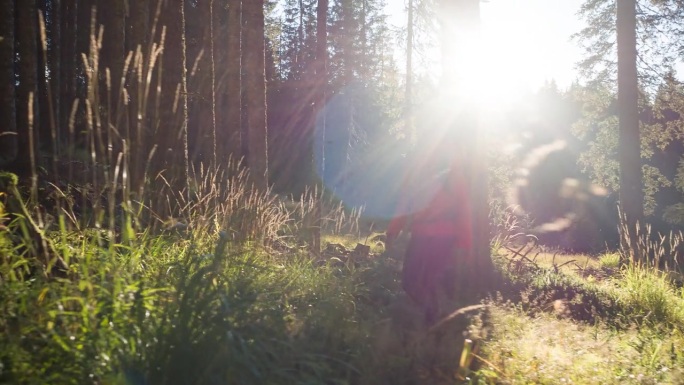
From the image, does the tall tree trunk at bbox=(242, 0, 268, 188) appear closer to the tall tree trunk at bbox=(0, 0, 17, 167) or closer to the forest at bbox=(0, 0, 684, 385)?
the forest at bbox=(0, 0, 684, 385)

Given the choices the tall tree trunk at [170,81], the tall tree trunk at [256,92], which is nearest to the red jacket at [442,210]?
the tall tree trunk at [256,92]

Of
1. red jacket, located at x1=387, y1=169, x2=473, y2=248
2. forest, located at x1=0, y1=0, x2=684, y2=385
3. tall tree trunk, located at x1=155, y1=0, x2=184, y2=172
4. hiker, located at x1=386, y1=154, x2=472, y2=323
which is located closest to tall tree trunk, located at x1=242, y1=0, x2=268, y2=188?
forest, located at x1=0, y1=0, x2=684, y2=385

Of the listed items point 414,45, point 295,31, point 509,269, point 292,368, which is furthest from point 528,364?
point 295,31

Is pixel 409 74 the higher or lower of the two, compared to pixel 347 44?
lower

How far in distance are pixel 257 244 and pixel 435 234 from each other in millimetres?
2432

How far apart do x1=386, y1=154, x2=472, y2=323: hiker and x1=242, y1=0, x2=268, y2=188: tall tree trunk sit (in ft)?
9.33

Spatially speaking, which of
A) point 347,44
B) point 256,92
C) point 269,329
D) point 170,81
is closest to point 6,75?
point 170,81

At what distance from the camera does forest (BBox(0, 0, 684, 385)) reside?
3.40 metres

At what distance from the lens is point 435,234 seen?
291 inches

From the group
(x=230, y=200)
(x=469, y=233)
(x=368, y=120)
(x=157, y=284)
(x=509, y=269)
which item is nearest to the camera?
(x=157, y=284)

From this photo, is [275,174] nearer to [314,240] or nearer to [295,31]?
[295,31]

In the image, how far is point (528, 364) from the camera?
512cm

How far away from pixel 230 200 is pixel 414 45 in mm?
23989

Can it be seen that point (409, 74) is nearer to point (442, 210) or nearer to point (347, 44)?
point (347, 44)
